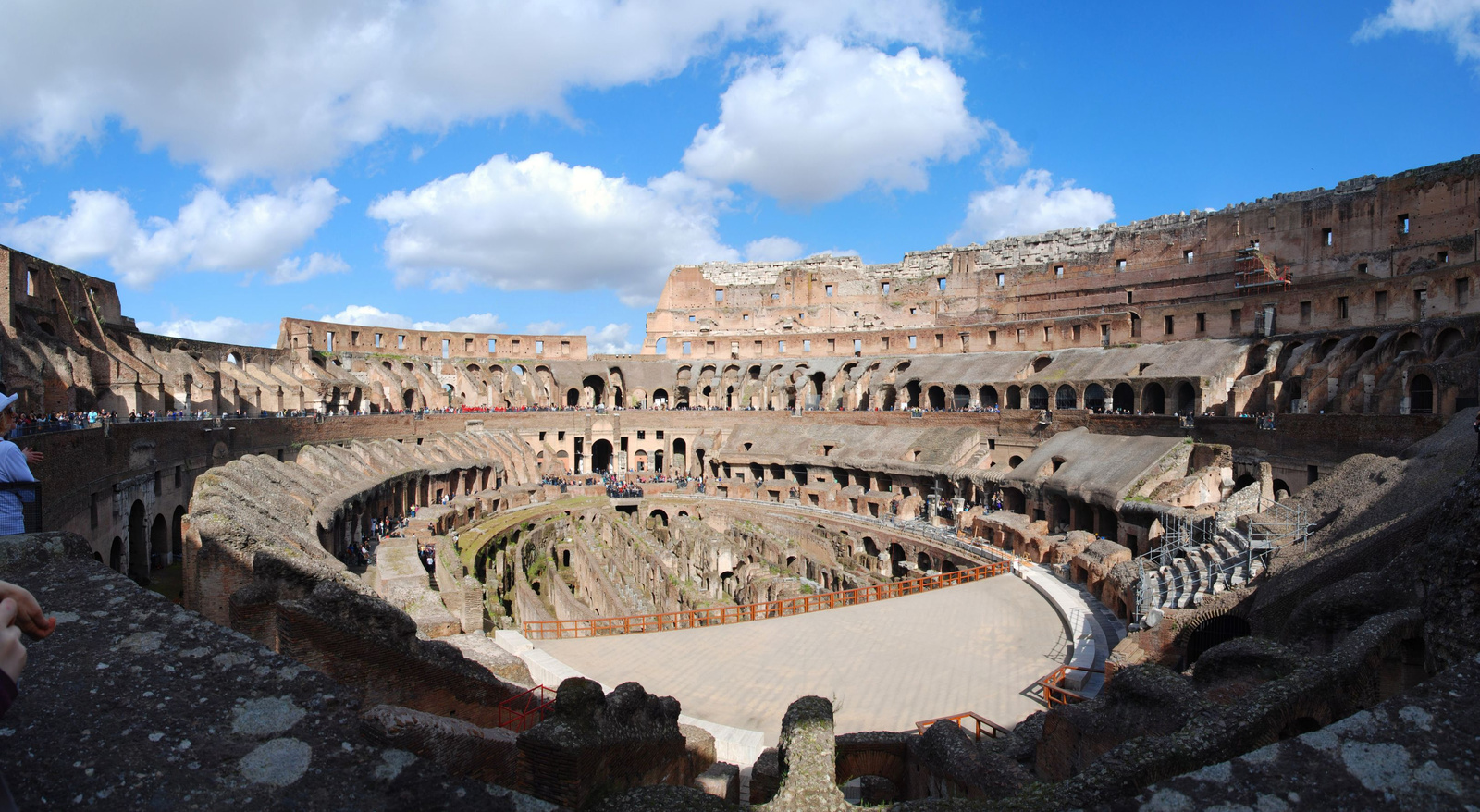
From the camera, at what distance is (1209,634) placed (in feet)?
42.3

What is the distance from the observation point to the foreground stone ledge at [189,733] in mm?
2225

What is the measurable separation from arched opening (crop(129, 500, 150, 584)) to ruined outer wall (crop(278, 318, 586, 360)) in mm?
26397

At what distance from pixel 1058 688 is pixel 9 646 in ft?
40.9

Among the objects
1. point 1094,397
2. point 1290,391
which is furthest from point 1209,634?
point 1094,397

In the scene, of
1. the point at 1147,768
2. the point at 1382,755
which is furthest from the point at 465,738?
the point at 1382,755

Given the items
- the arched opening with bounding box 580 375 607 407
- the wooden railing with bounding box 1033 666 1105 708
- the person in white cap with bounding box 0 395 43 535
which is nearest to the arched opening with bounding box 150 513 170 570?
the person in white cap with bounding box 0 395 43 535

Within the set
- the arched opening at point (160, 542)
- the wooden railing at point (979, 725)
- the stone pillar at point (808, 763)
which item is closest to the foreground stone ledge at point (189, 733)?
the stone pillar at point (808, 763)

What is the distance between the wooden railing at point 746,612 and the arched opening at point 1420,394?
13505 mm

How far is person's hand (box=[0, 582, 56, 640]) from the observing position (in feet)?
6.81

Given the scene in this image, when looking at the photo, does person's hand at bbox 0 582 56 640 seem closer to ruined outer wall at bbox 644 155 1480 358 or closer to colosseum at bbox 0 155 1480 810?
colosseum at bbox 0 155 1480 810

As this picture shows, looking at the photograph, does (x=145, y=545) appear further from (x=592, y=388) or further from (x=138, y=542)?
(x=592, y=388)

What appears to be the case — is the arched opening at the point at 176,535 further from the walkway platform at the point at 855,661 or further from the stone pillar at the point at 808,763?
the stone pillar at the point at 808,763

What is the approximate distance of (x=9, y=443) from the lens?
14.4 feet

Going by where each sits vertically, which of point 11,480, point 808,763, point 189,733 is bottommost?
point 808,763
